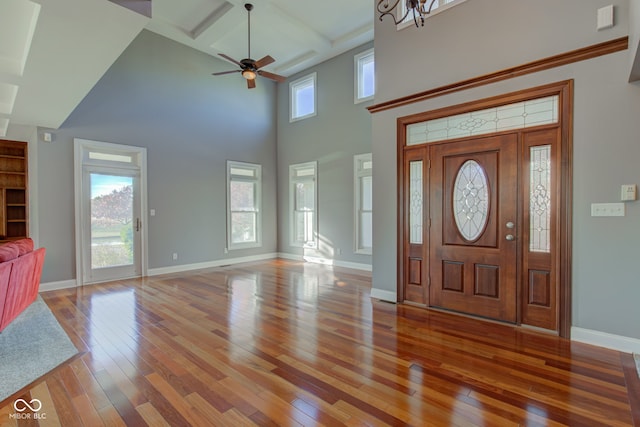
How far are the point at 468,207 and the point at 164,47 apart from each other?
21.0ft

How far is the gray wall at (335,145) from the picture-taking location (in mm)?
6714

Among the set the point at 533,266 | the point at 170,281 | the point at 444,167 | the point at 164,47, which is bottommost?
the point at 170,281

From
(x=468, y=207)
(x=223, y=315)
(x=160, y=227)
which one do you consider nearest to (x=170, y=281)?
(x=160, y=227)

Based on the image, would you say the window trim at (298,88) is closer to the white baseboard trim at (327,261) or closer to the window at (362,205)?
the window at (362,205)

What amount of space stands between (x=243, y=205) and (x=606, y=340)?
679cm

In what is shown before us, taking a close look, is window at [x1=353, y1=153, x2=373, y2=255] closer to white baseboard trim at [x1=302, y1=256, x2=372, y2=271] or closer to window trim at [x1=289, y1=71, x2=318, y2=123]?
white baseboard trim at [x1=302, y1=256, x2=372, y2=271]

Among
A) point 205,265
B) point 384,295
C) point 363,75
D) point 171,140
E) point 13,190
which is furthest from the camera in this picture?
point 205,265

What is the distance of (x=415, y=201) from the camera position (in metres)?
4.14

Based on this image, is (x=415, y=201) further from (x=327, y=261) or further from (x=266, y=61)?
(x=327, y=261)

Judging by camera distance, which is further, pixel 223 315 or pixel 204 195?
pixel 204 195

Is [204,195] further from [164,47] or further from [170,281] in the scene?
[164,47]

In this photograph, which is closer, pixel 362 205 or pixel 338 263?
pixel 362 205

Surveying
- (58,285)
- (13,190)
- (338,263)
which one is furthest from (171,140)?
(338,263)

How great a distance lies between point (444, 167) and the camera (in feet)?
12.6
